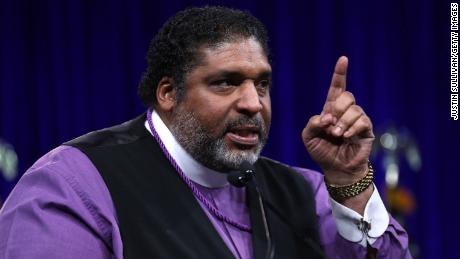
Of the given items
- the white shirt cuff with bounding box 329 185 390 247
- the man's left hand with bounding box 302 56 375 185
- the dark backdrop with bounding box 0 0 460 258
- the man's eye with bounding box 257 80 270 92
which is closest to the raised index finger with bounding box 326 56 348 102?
the man's left hand with bounding box 302 56 375 185

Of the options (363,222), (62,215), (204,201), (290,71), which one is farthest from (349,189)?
(290,71)

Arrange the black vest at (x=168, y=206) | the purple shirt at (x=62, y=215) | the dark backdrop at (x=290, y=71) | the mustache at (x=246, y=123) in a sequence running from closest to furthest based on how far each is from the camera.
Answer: the purple shirt at (x=62, y=215), the black vest at (x=168, y=206), the mustache at (x=246, y=123), the dark backdrop at (x=290, y=71)

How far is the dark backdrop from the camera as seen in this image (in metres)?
4.99

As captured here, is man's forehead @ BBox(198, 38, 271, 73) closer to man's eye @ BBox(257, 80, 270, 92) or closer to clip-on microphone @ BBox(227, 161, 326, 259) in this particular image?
man's eye @ BBox(257, 80, 270, 92)

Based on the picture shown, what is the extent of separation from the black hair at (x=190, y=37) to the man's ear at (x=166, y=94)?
0.05 feet

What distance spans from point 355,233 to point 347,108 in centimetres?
29

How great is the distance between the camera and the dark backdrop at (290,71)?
4.99 metres

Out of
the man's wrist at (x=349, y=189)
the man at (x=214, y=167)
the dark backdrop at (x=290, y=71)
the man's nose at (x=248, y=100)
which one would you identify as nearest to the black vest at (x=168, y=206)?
the man at (x=214, y=167)

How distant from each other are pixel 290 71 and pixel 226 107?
3.32 meters

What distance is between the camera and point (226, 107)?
1.72 m

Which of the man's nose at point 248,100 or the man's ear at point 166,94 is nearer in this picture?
the man's nose at point 248,100

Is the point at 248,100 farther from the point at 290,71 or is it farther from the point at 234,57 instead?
the point at 290,71

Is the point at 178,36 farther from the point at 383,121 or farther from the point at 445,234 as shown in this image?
the point at 445,234

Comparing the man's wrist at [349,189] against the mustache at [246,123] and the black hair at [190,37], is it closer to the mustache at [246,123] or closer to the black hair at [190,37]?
the mustache at [246,123]
